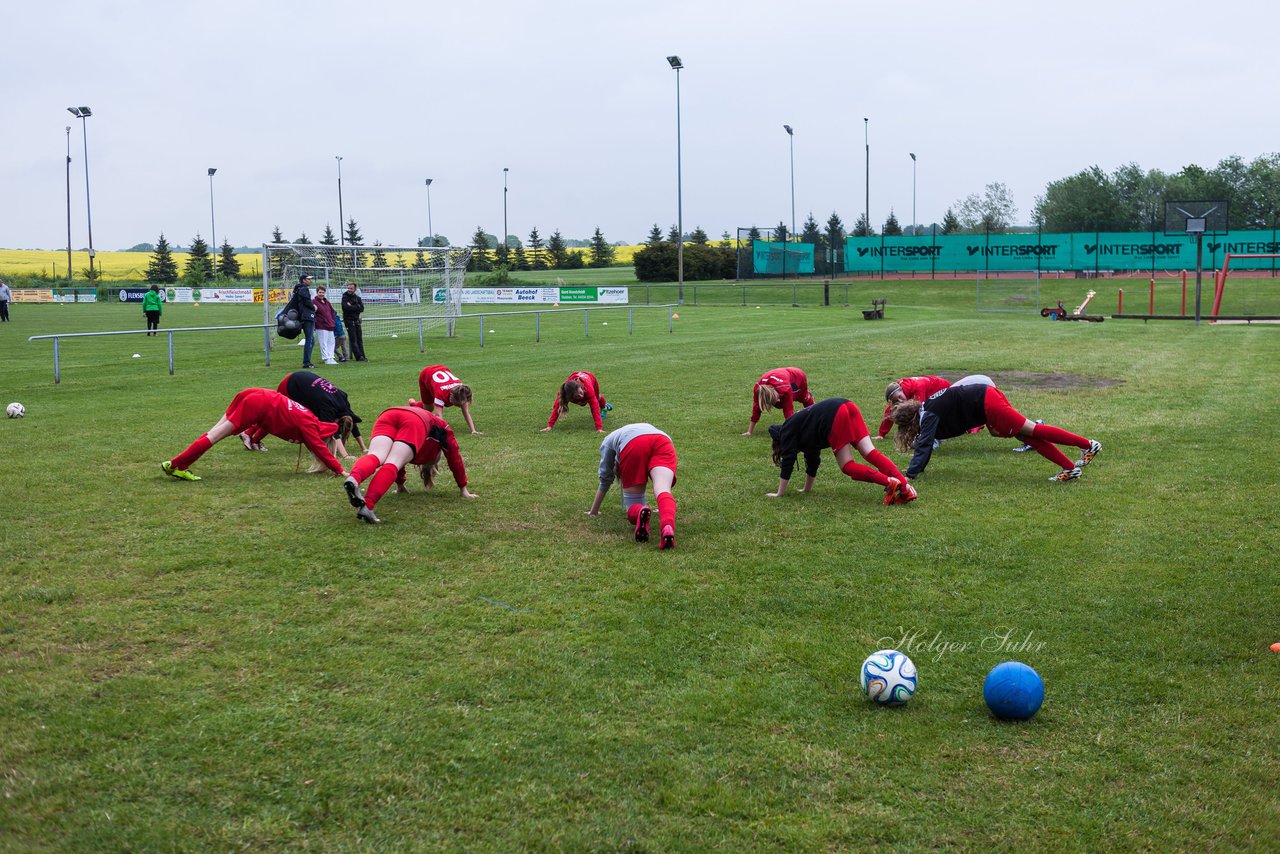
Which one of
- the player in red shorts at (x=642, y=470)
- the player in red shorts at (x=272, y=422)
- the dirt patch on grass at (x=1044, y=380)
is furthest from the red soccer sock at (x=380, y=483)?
the dirt patch on grass at (x=1044, y=380)

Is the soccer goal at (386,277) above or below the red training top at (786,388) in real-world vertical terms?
above

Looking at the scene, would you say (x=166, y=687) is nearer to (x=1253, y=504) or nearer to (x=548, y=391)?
(x=1253, y=504)

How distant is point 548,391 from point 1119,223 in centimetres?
5580

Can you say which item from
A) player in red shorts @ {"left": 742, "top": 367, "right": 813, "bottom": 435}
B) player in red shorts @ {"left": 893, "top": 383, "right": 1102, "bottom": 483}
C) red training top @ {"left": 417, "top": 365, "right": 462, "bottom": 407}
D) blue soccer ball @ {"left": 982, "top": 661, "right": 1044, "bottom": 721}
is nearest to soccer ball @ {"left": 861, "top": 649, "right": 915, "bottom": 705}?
blue soccer ball @ {"left": 982, "top": 661, "right": 1044, "bottom": 721}

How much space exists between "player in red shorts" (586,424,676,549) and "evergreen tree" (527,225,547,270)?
3295 inches

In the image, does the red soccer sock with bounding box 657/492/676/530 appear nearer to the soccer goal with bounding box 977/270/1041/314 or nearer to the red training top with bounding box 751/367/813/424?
the red training top with bounding box 751/367/813/424

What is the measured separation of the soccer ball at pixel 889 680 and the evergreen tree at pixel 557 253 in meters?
88.2

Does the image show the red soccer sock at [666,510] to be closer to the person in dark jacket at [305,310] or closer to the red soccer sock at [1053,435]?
the red soccer sock at [1053,435]

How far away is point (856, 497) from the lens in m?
10.5

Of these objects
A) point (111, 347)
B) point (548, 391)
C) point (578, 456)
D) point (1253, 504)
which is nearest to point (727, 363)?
point (548, 391)

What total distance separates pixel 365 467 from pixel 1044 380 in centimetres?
1369

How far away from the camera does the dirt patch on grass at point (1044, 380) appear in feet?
59.8

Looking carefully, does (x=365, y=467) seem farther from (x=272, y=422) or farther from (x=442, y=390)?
(x=442, y=390)

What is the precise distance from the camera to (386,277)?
3256 cm
